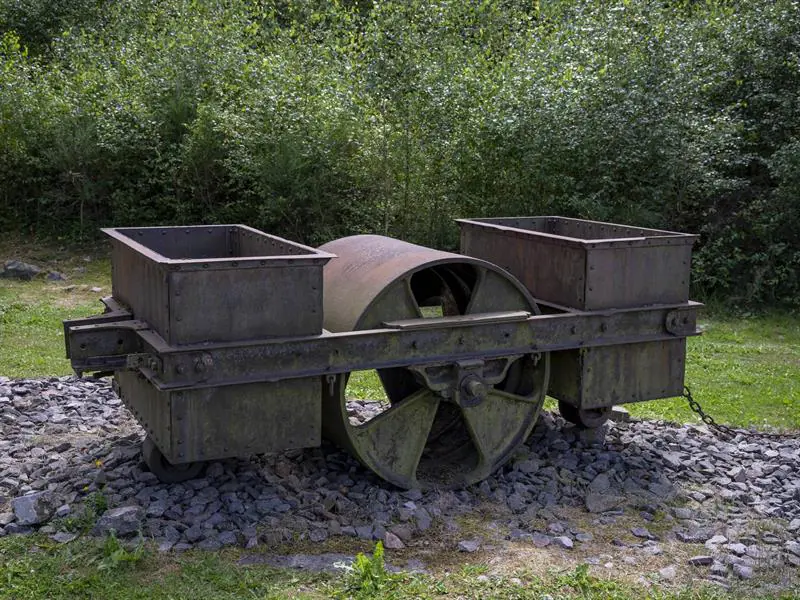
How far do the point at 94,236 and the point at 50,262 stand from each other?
4.01 feet

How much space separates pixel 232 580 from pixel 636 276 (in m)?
3.41

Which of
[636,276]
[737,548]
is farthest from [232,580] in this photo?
[636,276]

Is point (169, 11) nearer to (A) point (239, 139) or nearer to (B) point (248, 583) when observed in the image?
(A) point (239, 139)

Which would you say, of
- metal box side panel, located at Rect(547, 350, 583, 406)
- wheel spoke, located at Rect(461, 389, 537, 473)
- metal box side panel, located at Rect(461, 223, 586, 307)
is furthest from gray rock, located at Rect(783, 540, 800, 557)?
metal box side panel, located at Rect(461, 223, 586, 307)

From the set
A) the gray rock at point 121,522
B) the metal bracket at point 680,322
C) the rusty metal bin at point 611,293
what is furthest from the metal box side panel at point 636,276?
the gray rock at point 121,522

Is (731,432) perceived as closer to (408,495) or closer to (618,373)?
(618,373)

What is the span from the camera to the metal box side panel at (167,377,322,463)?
5289 mm

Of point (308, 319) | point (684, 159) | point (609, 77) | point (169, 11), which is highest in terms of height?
point (169, 11)

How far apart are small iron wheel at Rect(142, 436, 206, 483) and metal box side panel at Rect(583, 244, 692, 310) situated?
2.77 m

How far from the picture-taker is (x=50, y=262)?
16.2 meters

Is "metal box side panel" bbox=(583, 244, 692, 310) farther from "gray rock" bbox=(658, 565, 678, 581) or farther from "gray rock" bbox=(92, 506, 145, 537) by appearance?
"gray rock" bbox=(92, 506, 145, 537)

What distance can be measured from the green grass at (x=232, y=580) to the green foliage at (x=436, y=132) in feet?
30.7

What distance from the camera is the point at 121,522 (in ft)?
17.5

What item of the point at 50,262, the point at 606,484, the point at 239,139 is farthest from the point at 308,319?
the point at 50,262
